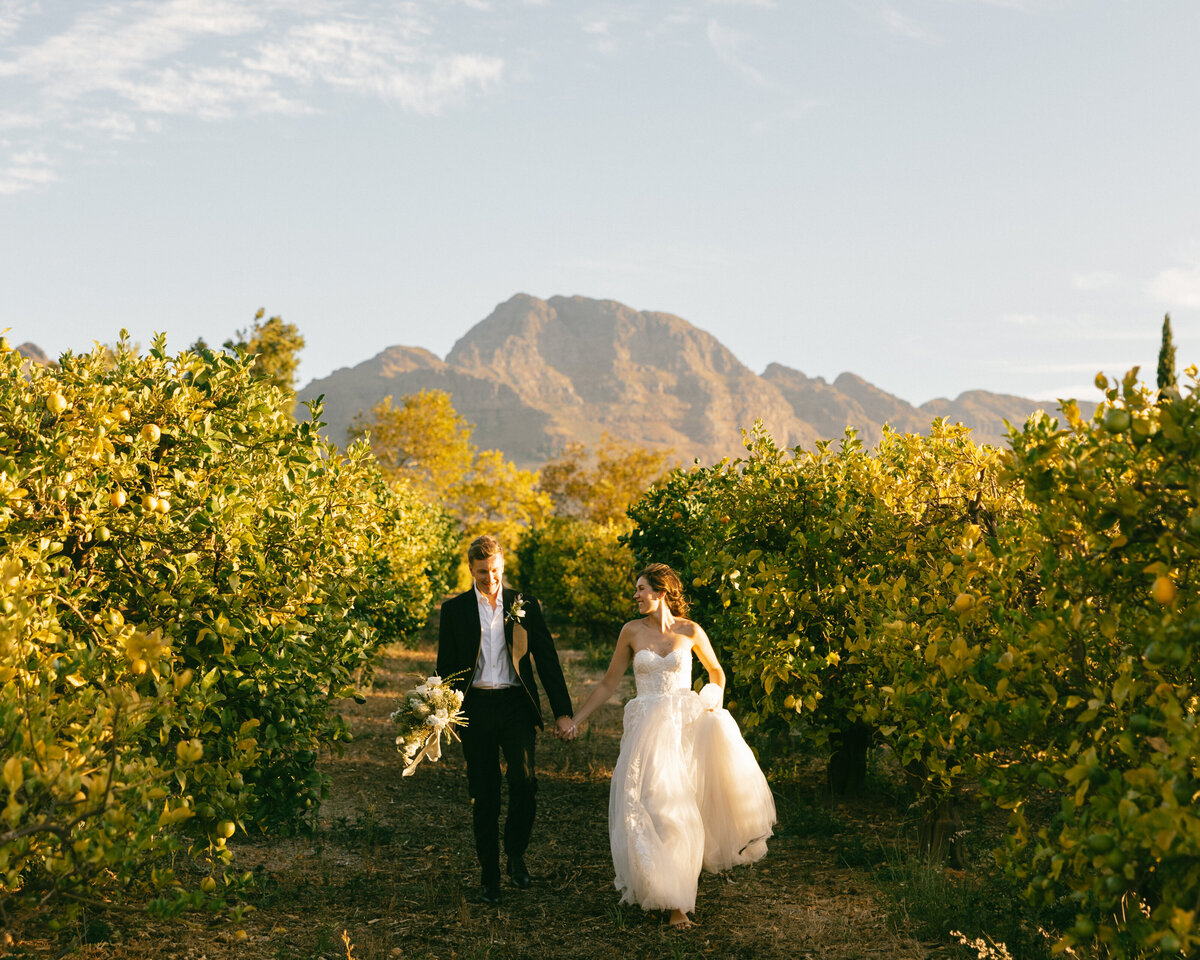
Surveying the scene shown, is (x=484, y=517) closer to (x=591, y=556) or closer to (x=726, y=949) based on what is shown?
(x=591, y=556)

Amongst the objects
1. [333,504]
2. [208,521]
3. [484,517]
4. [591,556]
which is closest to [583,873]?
[333,504]

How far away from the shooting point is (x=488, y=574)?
6.40 metres

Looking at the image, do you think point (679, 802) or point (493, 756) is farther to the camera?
point (493, 756)

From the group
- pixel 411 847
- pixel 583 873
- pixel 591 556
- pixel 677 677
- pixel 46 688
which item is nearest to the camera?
pixel 46 688

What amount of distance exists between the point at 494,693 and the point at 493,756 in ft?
1.45

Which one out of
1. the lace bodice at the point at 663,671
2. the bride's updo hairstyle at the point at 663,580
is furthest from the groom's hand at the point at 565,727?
the bride's updo hairstyle at the point at 663,580

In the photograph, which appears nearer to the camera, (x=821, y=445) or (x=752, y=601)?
(x=752, y=601)

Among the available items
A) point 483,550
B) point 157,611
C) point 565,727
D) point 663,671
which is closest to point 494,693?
point 565,727

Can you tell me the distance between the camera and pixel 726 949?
17.9ft

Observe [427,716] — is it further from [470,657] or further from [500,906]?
[500,906]

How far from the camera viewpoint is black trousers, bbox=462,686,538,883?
6.27 meters

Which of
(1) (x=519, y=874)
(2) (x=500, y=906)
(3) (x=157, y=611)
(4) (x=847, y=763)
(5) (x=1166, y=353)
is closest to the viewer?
(3) (x=157, y=611)

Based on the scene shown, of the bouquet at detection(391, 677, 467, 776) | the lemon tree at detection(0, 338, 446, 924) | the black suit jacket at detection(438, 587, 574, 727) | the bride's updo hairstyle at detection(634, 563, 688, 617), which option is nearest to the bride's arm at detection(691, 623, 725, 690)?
the bride's updo hairstyle at detection(634, 563, 688, 617)

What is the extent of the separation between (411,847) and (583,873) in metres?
1.63
